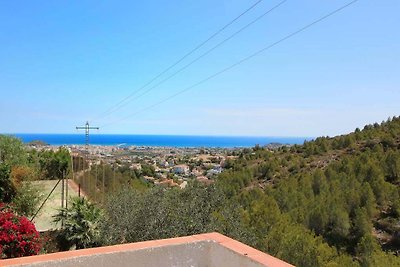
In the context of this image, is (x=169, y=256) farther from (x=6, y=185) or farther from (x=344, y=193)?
(x=344, y=193)

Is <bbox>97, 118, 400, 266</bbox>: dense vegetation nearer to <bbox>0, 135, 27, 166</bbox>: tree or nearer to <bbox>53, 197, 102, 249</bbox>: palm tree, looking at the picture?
<bbox>53, 197, 102, 249</bbox>: palm tree

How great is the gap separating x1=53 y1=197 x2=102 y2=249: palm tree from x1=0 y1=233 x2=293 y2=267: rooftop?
606cm

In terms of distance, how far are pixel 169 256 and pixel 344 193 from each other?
16.1m

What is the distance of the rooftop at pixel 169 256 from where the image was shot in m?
2.45

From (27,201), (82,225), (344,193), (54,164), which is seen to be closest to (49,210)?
(27,201)

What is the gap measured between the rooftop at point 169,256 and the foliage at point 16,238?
12.6 ft

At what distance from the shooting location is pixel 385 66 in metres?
10.3

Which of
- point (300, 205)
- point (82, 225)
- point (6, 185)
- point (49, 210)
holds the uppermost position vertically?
point (6, 185)

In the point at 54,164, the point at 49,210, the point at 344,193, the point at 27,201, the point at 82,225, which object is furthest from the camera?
the point at 54,164

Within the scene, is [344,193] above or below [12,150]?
below

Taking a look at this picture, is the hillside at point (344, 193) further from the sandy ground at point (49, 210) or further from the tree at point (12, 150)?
the tree at point (12, 150)

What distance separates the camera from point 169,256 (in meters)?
2.80

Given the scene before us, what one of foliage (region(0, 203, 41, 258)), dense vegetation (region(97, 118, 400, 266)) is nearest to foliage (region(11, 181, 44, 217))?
dense vegetation (region(97, 118, 400, 266))

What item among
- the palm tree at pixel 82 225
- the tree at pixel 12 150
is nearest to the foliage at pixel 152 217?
the palm tree at pixel 82 225
